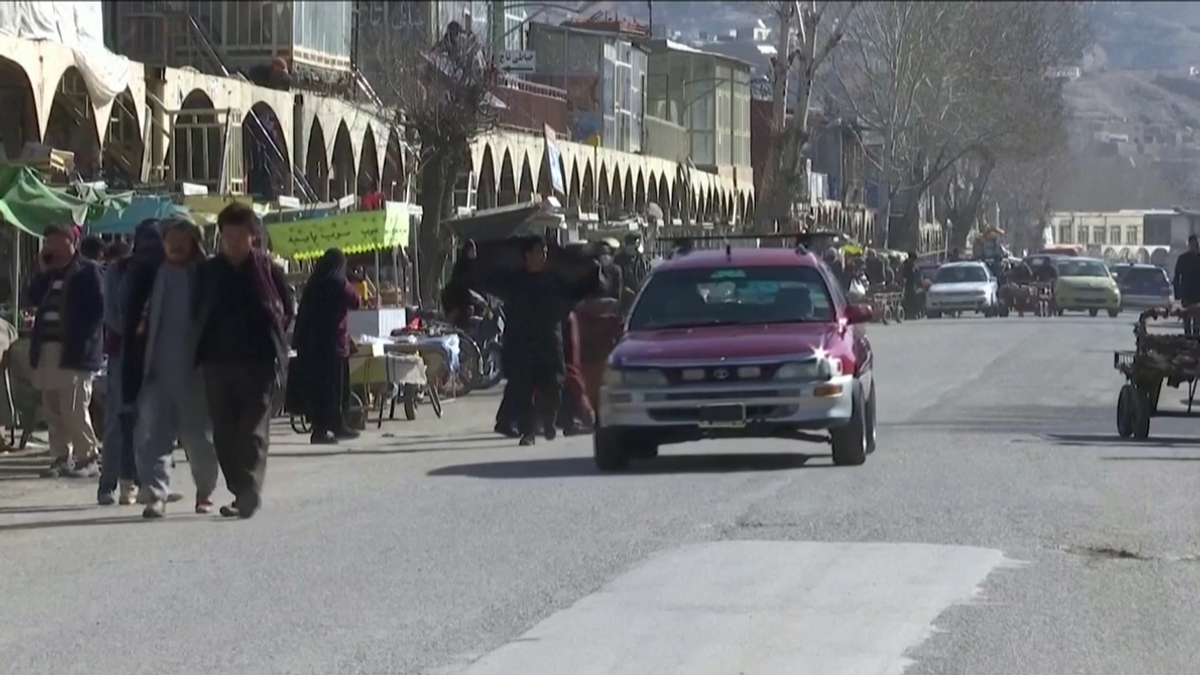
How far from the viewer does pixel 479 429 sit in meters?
21.4

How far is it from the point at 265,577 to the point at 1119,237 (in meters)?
95.3

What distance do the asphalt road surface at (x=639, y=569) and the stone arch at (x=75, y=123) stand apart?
10.8 metres

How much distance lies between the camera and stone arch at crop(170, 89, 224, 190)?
30250mm

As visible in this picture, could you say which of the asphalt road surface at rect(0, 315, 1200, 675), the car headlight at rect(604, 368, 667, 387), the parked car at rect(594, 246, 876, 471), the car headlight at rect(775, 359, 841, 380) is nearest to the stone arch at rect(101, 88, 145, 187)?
the asphalt road surface at rect(0, 315, 1200, 675)

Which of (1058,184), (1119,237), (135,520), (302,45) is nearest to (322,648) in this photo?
(135,520)

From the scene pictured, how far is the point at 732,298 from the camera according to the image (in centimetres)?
1694

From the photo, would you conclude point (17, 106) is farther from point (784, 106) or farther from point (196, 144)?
point (784, 106)

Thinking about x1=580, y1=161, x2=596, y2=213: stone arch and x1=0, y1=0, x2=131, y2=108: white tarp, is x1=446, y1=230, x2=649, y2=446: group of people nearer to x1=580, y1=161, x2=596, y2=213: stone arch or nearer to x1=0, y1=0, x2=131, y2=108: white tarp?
x1=0, y1=0, x2=131, y2=108: white tarp

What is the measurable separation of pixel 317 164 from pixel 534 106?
71.3 feet

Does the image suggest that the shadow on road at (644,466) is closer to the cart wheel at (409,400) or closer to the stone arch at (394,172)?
the cart wheel at (409,400)

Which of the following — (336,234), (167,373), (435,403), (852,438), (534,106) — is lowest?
(435,403)

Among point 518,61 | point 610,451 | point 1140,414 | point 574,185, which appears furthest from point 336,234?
point 574,185

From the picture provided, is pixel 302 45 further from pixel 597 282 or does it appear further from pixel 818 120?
pixel 818 120

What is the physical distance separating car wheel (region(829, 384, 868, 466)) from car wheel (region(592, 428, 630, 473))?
5.00 ft
